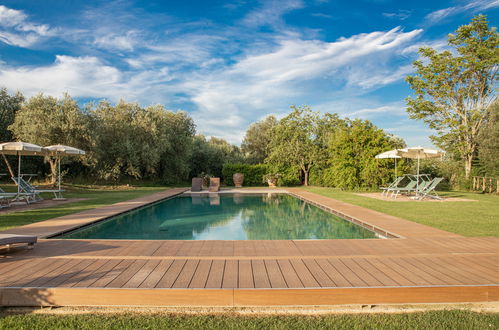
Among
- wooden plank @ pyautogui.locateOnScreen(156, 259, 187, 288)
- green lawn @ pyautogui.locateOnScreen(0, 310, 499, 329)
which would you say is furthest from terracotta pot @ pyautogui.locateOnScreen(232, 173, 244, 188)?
green lawn @ pyautogui.locateOnScreen(0, 310, 499, 329)

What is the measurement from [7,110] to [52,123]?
6016 mm

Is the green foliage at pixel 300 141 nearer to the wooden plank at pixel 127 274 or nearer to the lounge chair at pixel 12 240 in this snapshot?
the lounge chair at pixel 12 240

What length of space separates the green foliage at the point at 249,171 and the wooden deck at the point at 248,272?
52.0 ft

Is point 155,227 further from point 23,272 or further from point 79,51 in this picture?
point 79,51

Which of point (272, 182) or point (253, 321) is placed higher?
point (272, 182)

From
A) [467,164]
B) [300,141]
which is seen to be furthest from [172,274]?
Result: [467,164]

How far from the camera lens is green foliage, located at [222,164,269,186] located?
20688mm

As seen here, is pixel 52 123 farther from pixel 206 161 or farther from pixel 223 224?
pixel 223 224

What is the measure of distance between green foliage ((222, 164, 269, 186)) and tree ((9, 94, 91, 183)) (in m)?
8.68

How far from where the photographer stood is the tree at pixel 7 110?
57.9ft

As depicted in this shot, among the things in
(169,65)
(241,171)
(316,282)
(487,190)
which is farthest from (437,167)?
(316,282)

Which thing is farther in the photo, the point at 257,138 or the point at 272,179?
the point at 257,138

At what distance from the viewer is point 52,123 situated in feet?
48.0

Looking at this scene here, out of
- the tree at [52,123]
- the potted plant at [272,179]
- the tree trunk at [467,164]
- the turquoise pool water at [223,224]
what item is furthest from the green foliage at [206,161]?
the tree trunk at [467,164]
